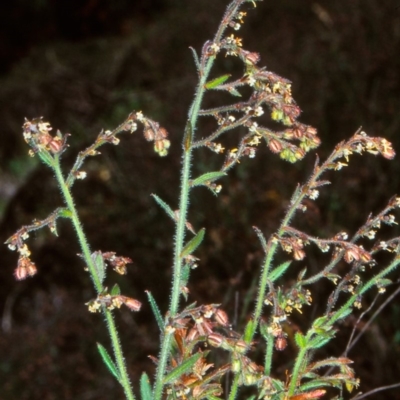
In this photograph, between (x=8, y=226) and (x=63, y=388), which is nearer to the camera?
(x=63, y=388)

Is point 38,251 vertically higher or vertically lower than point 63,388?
higher

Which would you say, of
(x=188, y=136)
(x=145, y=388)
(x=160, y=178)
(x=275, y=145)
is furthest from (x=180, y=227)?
(x=160, y=178)

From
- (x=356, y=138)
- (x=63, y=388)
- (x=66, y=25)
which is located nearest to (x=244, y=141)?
(x=356, y=138)

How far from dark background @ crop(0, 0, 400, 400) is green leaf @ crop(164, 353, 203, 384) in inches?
59.1

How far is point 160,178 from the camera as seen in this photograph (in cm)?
641

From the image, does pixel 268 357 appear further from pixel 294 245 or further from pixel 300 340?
pixel 294 245

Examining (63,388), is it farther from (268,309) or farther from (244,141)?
(244,141)

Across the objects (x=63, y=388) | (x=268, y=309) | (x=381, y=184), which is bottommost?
(x=63, y=388)

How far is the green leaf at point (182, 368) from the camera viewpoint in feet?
5.70

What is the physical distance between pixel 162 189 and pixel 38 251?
1.53 metres

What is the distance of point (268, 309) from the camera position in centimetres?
396

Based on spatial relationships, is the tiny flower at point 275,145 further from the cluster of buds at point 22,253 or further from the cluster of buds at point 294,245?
the cluster of buds at point 22,253

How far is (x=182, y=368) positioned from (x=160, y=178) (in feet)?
15.5

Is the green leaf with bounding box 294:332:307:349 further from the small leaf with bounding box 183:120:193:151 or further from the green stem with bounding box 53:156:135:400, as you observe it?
the small leaf with bounding box 183:120:193:151
